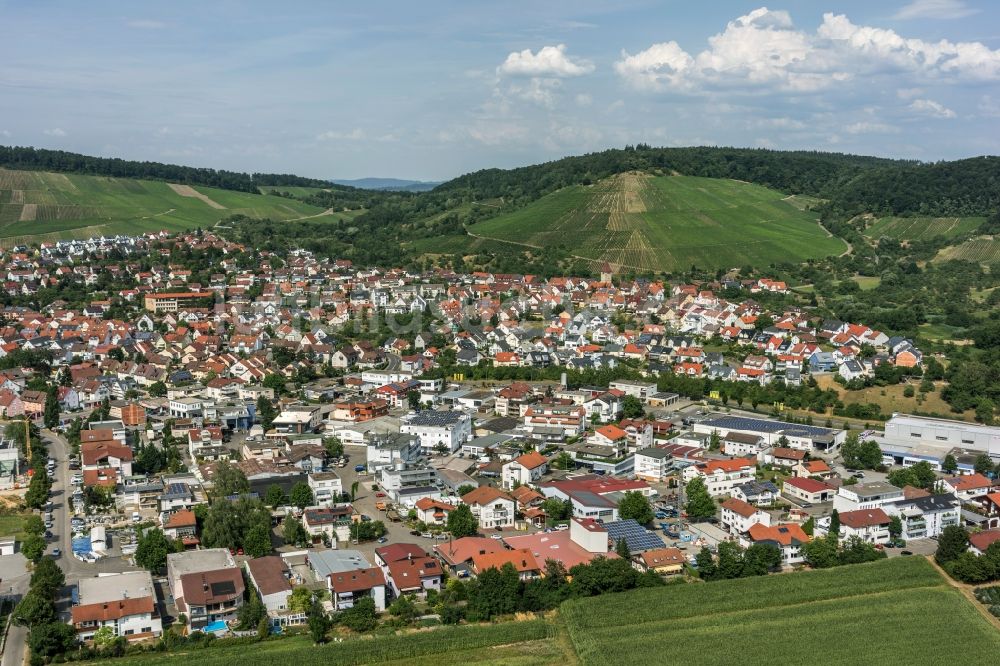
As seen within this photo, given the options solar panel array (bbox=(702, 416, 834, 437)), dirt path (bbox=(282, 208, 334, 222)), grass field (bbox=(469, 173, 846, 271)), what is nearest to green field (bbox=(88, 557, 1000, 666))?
solar panel array (bbox=(702, 416, 834, 437))

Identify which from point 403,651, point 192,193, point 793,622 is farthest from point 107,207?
point 793,622

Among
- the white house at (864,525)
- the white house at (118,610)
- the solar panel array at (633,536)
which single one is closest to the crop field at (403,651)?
the white house at (118,610)

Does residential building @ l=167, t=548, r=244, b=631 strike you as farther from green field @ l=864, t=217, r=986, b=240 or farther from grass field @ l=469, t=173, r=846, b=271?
green field @ l=864, t=217, r=986, b=240

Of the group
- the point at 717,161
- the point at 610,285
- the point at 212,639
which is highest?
the point at 717,161

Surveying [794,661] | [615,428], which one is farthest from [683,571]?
[615,428]

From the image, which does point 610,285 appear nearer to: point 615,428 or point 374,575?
point 615,428

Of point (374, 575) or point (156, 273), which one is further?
point (156, 273)
